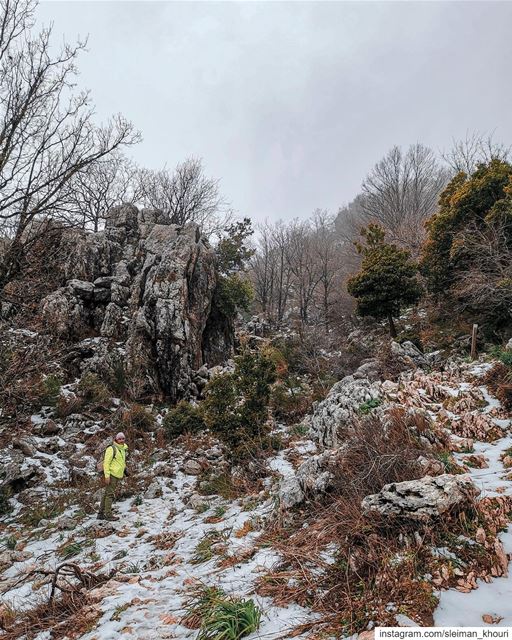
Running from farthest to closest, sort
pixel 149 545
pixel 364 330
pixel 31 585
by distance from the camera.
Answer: pixel 364 330 < pixel 149 545 < pixel 31 585

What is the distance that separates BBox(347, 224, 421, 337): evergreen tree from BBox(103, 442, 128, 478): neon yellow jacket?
1230 centimetres

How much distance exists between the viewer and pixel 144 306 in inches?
562

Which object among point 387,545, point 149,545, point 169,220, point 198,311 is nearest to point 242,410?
point 149,545

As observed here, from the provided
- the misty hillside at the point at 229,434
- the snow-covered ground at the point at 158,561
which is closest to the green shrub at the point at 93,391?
the misty hillside at the point at 229,434

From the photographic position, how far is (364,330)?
716 inches

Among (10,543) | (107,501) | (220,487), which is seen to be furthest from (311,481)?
(10,543)

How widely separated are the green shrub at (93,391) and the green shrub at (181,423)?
9.18 feet

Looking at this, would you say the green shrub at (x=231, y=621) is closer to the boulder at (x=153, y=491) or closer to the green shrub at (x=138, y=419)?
the boulder at (x=153, y=491)

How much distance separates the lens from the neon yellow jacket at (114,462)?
7082 millimetres

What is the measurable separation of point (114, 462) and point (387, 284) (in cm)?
1304

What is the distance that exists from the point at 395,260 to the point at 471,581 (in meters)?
14.5

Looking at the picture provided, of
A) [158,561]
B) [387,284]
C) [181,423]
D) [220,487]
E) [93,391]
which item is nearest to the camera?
[158,561]

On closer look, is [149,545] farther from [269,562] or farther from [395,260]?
[395,260]

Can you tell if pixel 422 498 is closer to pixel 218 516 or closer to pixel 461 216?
pixel 218 516
